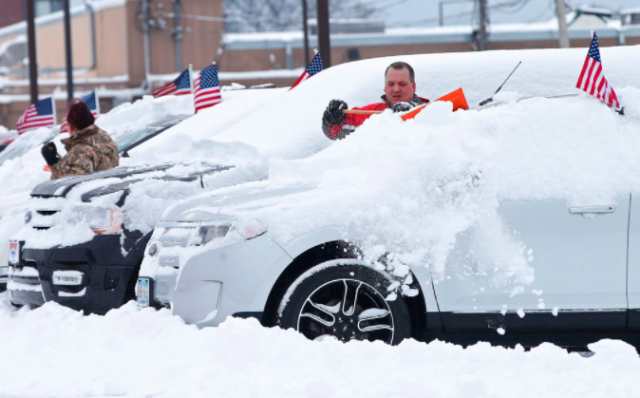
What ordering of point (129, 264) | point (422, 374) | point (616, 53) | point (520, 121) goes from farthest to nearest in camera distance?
point (616, 53), point (129, 264), point (520, 121), point (422, 374)

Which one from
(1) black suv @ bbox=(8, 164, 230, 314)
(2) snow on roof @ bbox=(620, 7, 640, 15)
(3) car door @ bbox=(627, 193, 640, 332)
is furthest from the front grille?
(2) snow on roof @ bbox=(620, 7, 640, 15)

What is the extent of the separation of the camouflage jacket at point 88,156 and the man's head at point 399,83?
2.36 m

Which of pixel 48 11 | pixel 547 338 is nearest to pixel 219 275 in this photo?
pixel 547 338

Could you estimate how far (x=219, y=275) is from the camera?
5148 mm

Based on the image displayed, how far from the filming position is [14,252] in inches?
274

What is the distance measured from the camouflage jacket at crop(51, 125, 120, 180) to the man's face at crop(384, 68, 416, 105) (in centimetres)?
237

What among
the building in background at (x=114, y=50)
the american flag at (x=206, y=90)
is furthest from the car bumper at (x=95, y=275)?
the building in background at (x=114, y=50)

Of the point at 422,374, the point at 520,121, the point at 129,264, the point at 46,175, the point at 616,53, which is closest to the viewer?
the point at 422,374

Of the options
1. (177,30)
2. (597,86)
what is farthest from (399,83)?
(177,30)

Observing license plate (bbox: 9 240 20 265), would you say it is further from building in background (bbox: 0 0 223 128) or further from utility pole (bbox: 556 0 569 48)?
building in background (bbox: 0 0 223 128)

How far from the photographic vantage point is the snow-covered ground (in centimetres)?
454

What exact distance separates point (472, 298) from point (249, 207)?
1170mm

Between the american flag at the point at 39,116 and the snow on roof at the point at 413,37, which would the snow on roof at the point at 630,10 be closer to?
the snow on roof at the point at 413,37

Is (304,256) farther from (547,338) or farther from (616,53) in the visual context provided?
(616,53)
